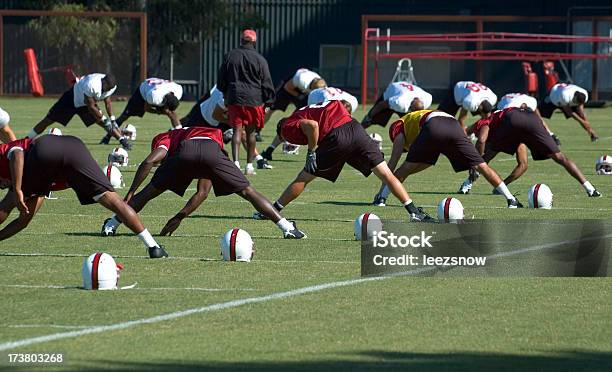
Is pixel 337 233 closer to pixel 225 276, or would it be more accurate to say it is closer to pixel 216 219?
pixel 216 219

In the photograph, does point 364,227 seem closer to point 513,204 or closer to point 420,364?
point 513,204

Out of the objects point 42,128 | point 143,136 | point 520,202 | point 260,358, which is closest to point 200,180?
point 520,202

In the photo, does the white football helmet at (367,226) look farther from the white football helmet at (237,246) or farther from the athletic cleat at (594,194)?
the athletic cleat at (594,194)

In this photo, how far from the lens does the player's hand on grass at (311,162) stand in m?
15.9

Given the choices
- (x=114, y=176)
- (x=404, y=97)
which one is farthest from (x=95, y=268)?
(x=404, y=97)

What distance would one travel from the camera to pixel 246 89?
2359 cm

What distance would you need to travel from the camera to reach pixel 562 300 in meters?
10.9

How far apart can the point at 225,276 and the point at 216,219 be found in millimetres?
4861

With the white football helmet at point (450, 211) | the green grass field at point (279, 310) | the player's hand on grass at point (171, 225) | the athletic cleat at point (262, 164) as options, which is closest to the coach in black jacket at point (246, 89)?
the athletic cleat at point (262, 164)

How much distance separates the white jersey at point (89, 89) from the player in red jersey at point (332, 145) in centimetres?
1041

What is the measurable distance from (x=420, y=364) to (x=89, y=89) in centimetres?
1814

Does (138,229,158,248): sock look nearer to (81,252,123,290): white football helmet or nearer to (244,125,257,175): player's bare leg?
(81,252,123,290): white football helmet

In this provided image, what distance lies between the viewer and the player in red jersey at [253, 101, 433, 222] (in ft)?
51.5

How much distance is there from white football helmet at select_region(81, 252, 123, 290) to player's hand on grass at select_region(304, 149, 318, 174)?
16.1 ft
